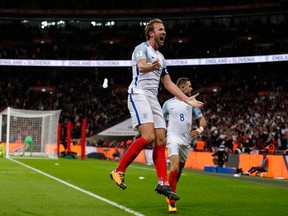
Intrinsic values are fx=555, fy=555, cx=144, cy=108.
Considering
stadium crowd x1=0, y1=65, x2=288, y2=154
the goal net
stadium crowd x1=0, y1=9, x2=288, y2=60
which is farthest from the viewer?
stadium crowd x1=0, y1=9, x2=288, y2=60

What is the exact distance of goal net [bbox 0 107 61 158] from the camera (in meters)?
34.6

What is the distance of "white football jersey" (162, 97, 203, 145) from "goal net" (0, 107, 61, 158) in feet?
85.4

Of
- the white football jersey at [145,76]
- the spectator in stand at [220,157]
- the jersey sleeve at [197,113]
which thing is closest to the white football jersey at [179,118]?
the jersey sleeve at [197,113]

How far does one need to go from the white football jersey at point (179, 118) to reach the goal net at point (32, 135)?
26.0 metres

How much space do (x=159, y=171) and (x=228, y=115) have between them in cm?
3380

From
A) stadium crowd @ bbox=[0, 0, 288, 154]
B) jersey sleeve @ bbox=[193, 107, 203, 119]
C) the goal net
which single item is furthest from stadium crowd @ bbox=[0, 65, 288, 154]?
jersey sleeve @ bbox=[193, 107, 203, 119]

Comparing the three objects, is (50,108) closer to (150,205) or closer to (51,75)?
(51,75)

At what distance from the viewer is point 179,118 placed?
8.91 meters

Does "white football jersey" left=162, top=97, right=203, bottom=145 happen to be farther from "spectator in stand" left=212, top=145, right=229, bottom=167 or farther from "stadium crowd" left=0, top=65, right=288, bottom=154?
"stadium crowd" left=0, top=65, right=288, bottom=154

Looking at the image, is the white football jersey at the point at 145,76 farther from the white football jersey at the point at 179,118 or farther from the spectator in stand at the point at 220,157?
the spectator in stand at the point at 220,157

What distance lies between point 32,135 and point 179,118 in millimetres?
27026

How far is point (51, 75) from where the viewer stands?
56312mm

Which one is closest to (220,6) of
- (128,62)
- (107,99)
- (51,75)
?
(128,62)

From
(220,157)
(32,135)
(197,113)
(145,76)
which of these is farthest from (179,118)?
(32,135)
